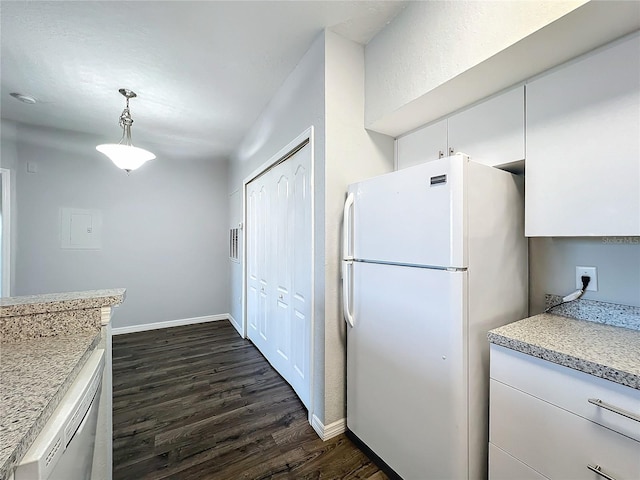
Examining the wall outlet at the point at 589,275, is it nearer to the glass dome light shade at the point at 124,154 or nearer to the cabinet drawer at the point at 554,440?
the cabinet drawer at the point at 554,440

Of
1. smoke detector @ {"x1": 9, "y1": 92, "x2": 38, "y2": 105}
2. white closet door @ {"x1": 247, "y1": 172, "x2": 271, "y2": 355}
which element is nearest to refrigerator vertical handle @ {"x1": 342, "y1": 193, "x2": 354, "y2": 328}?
white closet door @ {"x1": 247, "y1": 172, "x2": 271, "y2": 355}

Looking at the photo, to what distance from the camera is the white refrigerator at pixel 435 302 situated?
3.75ft

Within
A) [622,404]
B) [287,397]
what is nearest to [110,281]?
[287,397]

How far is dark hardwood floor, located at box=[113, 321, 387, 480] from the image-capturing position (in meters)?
1.54

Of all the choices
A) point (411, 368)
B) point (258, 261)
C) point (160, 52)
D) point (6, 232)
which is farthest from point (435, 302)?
point (6, 232)

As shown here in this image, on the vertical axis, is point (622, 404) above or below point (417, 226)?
below

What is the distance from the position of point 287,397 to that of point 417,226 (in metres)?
1.87

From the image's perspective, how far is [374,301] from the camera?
152 centimetres

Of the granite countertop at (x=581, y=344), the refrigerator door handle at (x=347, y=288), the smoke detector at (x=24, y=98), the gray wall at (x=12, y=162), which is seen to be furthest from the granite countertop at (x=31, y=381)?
the gray wall at (x=12, y=162)

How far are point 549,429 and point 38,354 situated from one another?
73.7 inches

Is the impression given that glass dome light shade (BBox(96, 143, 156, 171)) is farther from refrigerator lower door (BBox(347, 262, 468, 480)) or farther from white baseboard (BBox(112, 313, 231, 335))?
white baseboard (BBox(112, 313, 231, 335))

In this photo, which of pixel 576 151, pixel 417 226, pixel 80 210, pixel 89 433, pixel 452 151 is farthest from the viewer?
pixel 80 210

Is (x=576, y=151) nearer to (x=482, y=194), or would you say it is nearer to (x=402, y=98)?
(x=482, y=194)

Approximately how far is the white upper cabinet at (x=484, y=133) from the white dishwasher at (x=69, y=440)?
1.96 metres
